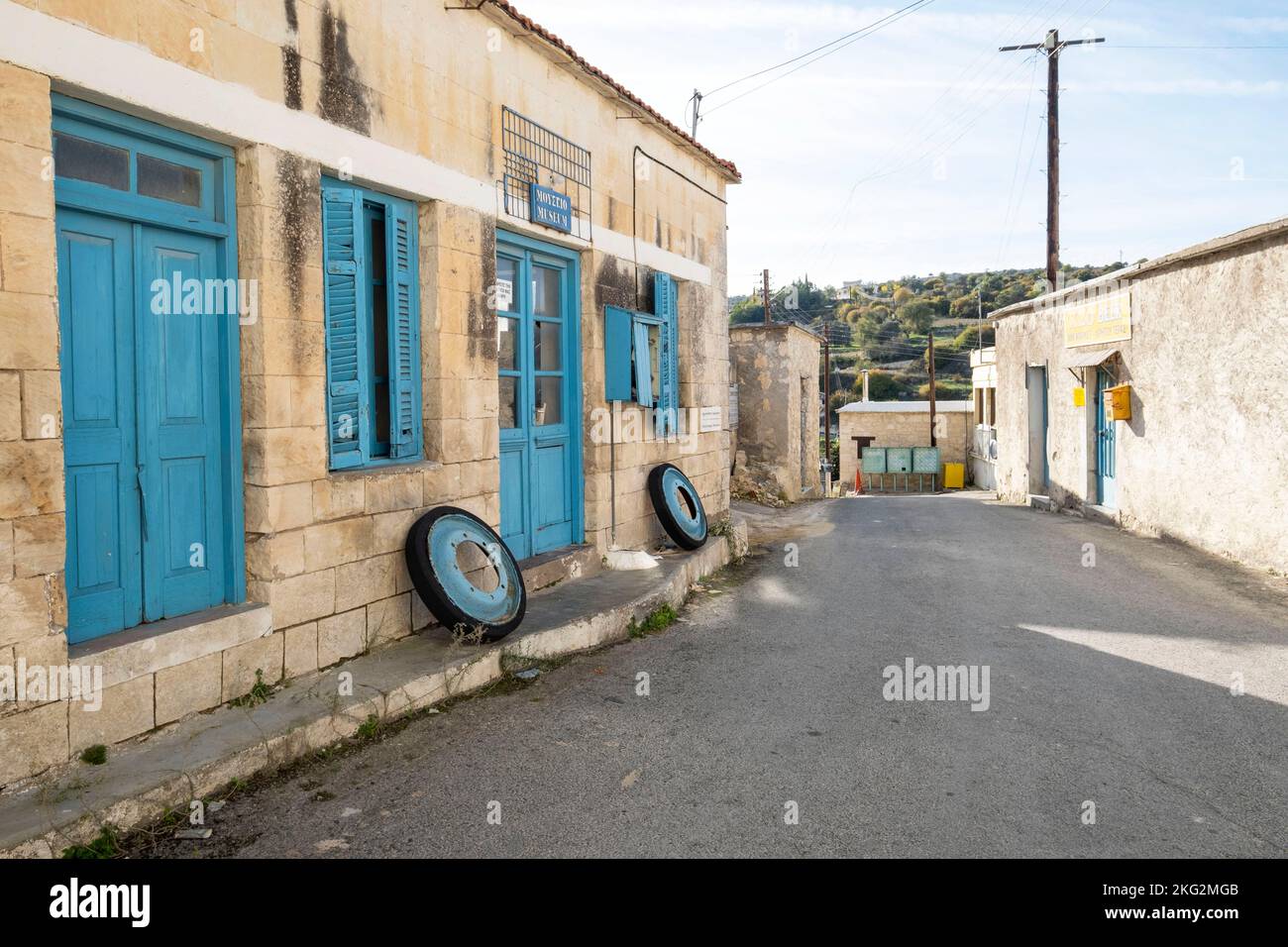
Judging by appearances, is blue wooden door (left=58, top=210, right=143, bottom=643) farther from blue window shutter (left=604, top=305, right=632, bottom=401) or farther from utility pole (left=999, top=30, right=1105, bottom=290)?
utility pole (left=999, top=30, right=1105, bottom=290)

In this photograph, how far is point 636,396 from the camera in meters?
8.44

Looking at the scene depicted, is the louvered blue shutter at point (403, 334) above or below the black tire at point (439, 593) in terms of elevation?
above

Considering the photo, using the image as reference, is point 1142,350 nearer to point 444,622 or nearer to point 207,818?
point 444,622

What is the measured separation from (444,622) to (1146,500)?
9.77 meters

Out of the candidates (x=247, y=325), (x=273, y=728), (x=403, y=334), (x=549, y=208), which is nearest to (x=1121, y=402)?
(x=549, y=208)

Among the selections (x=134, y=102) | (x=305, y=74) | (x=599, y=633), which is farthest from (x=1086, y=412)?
(x=134, y=102)

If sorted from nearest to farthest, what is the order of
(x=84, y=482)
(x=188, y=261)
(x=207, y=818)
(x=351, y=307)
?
(x=207, y=818) → (x=84, y=482) → (x=188, y=261) → (x=351, y=307)

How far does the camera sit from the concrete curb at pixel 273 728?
3.21 m

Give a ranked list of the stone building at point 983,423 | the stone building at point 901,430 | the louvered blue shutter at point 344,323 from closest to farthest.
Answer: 1. the louvered blue shutter at point 344,323
2. the stone building at point 983,423
3. the stone building at point 901,430

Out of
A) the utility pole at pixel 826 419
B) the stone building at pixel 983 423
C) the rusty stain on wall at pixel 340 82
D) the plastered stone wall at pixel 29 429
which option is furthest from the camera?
the stone building at pixel 983 423

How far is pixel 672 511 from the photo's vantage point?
29.0 feet

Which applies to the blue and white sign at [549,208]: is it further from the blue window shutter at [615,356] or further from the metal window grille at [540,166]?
the blue window shutter at [615,356]

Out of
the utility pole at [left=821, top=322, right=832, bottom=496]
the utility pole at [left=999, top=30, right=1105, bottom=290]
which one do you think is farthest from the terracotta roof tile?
the utility pole at [left=821, top=322, right=832, bottom=496]

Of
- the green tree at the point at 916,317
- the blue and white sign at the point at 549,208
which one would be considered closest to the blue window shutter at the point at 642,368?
the blue and white sign at the point at 549,208
